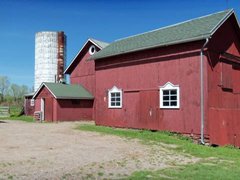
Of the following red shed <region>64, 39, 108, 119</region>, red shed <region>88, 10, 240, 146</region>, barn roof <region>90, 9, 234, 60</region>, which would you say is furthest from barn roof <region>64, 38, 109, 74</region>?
red shed <region>88, 10, 240, 146</region>

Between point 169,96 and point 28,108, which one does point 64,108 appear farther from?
point 169,96

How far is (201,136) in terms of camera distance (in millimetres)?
15594

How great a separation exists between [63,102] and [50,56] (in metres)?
8.87

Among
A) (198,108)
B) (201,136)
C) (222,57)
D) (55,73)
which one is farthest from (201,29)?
(55,73)

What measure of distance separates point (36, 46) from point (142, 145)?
2432 cm

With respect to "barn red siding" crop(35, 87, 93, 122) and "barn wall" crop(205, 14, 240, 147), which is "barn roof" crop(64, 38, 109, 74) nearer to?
"barn red siding" crop(35, 87, 93, 122)

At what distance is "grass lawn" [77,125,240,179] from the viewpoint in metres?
8.47

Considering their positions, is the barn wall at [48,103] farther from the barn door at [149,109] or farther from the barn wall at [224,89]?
the barn wall at [224,89]

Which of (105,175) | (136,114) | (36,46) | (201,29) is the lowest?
(105,175)

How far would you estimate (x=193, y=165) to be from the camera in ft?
32.9

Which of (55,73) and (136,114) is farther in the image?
(55,73)

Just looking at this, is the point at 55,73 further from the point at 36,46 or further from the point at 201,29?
the point at 201,29

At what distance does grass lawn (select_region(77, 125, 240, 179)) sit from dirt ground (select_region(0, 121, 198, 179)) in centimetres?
50

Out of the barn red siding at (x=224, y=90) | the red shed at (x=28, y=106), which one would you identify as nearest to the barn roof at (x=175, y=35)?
the barn red siding at (x=224, y=90)
